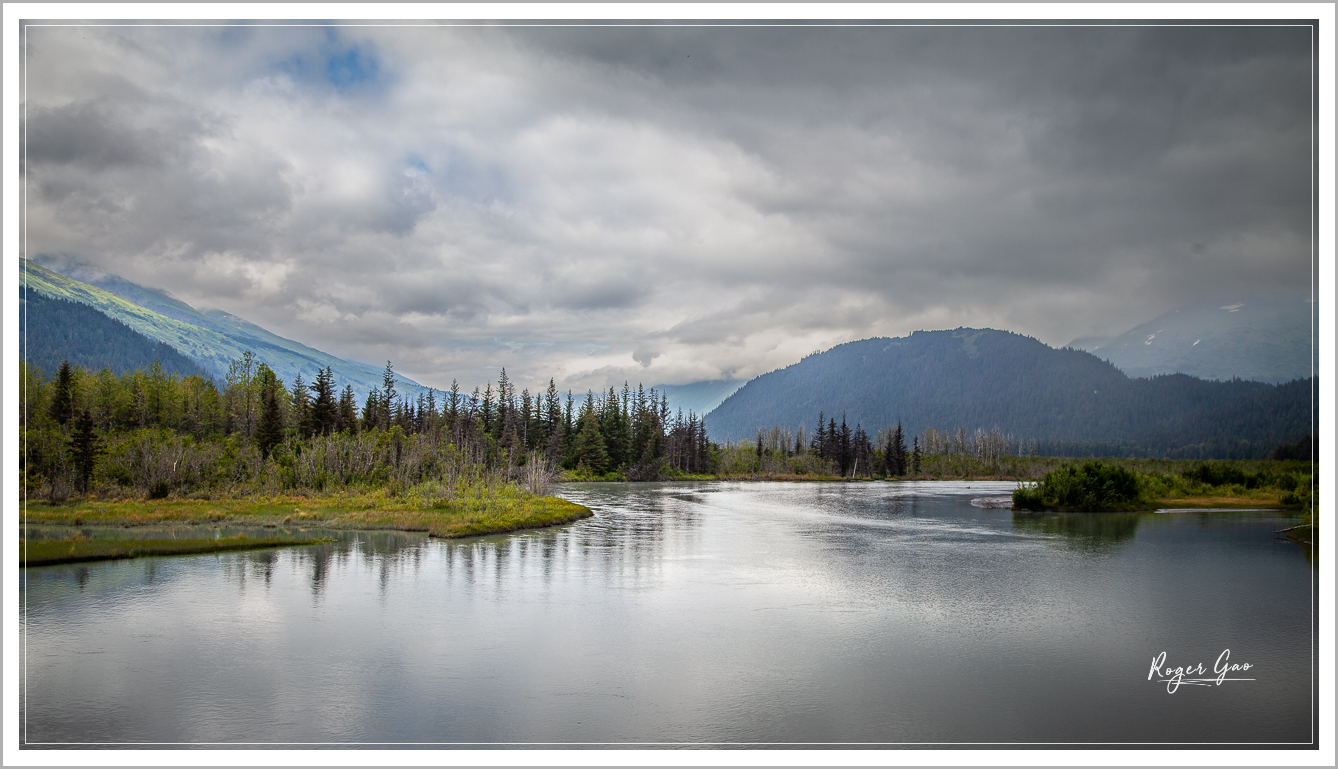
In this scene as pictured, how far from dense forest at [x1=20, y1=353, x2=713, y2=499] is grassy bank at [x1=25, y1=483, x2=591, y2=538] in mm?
2146

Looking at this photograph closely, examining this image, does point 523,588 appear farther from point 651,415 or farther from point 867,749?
point 651,415

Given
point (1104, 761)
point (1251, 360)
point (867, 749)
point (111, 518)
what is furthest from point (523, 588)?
point (1251, 360)

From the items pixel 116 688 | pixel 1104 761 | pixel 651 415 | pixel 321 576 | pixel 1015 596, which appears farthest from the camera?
pixel 651 415

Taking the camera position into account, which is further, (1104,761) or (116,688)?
→ (116,688)

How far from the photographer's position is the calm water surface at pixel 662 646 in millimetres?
10336

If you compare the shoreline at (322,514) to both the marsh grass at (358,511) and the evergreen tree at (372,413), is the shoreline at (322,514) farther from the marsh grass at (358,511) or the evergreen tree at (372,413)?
the evergreen tree at (372,413)

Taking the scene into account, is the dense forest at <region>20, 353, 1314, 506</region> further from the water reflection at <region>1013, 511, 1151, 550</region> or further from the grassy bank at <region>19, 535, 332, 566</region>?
the water reflection at <region>1013, 511, 1151, 550</region>

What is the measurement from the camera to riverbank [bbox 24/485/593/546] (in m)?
31.8

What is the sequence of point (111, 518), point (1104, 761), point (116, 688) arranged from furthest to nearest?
point (111, 518) < point (116, 688) < point (1104, 761)

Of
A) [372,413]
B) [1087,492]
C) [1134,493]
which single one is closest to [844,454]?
[1134,493]

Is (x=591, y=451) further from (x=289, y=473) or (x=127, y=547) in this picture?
(x=127, y=547)

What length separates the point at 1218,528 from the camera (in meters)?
33.4

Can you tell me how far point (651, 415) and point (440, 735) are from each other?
109m
